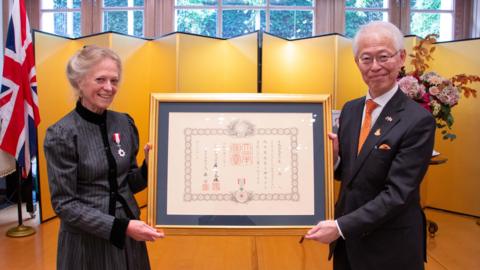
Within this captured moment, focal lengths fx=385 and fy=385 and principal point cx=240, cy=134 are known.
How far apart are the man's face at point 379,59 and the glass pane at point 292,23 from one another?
6.52 meters

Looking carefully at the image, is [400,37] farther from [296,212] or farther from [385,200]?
[296,212]

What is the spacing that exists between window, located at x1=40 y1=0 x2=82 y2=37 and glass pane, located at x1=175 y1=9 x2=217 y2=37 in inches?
80.8

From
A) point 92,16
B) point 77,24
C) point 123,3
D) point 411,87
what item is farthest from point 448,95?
point 77,24

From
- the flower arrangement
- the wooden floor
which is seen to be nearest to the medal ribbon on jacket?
the wooden floor

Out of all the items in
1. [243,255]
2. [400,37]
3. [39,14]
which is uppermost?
[39,14]

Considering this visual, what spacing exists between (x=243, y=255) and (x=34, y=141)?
259 cm

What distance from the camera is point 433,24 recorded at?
25.7ft

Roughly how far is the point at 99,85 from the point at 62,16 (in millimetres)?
7369

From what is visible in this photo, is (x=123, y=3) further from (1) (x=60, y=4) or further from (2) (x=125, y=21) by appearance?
(1) (x=60, y=4)

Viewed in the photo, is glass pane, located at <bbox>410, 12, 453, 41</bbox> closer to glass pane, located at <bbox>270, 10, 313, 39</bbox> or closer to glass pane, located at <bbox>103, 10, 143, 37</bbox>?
glass pane, located at <bbox>270, 10, 313, 39</bbox>

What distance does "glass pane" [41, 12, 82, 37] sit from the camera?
7.81 m

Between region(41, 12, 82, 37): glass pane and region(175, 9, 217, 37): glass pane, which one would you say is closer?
region(175, 9, 217, 37): glass pane

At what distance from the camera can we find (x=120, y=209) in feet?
5.08

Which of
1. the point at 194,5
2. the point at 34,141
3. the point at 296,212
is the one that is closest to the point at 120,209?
the point at 296,212
